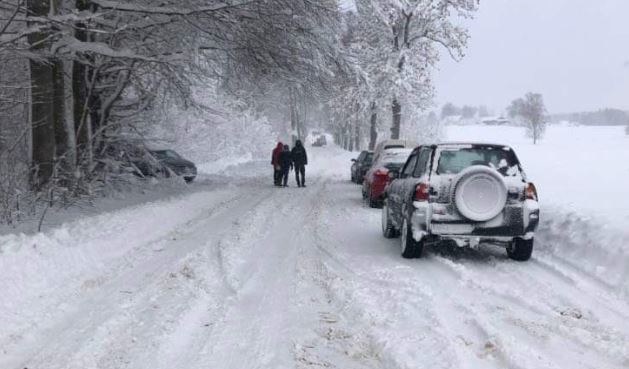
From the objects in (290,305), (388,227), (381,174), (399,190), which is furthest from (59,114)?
(290,305)

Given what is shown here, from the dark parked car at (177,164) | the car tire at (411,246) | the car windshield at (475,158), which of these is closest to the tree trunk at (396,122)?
the dark parked car at (177,164)

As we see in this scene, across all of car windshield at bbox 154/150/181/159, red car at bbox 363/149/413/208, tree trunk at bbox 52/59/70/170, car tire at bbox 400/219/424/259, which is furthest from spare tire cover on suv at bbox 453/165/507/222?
car windshield at bbox 154/150/181/159

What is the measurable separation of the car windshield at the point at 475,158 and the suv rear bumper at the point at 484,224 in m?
0.70

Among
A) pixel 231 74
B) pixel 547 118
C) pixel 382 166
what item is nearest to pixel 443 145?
pixel 382 166

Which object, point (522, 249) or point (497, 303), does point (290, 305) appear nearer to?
point (497, 303)

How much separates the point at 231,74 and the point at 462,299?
1270 centimetres

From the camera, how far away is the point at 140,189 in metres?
18.6

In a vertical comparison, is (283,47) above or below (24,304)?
above

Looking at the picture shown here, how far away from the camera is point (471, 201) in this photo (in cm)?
835

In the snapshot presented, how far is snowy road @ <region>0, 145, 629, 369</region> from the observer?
4.89 metres

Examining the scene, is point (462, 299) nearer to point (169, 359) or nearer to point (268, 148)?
point (169, 359)

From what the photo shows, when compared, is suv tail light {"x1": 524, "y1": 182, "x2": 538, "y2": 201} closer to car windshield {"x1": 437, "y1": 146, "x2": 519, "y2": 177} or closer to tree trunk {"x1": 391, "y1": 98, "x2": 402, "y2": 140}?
car windshield {"x1": 437, "y1": 146, "x2": 519, "y2": 177}

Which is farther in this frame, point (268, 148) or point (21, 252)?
point (268, 148)

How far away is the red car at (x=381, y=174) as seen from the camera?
15.9m
